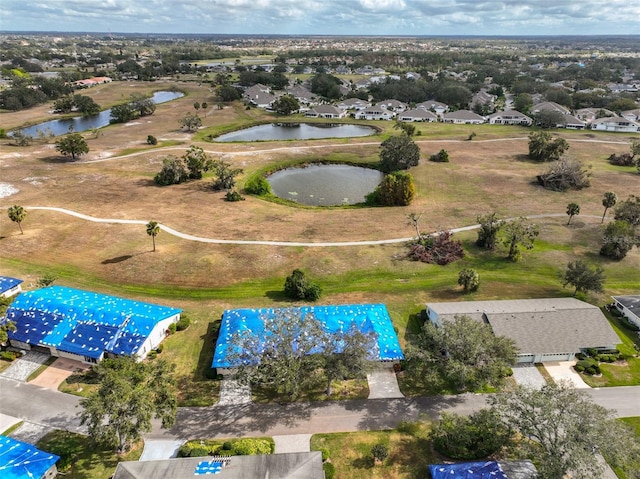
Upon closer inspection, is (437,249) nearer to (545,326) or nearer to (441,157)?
(545,326)

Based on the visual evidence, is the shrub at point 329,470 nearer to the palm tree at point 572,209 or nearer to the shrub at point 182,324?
the shrub at point 182,324

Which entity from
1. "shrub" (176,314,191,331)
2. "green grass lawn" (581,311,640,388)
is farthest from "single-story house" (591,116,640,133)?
"shrub" (176,314,191,331)

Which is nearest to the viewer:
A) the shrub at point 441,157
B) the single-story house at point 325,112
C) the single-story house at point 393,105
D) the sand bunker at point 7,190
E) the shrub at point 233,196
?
the sand bunker at point 7,190

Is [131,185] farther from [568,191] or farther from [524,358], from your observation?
[568,191]

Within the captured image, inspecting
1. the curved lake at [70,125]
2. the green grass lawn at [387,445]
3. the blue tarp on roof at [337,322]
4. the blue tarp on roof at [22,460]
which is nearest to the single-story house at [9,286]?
the blue tarp on roof at [22,460]

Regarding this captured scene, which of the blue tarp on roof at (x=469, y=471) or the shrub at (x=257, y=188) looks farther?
the shrub at (x=257, y=188)

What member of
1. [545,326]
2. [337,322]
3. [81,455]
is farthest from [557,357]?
[81,455]
